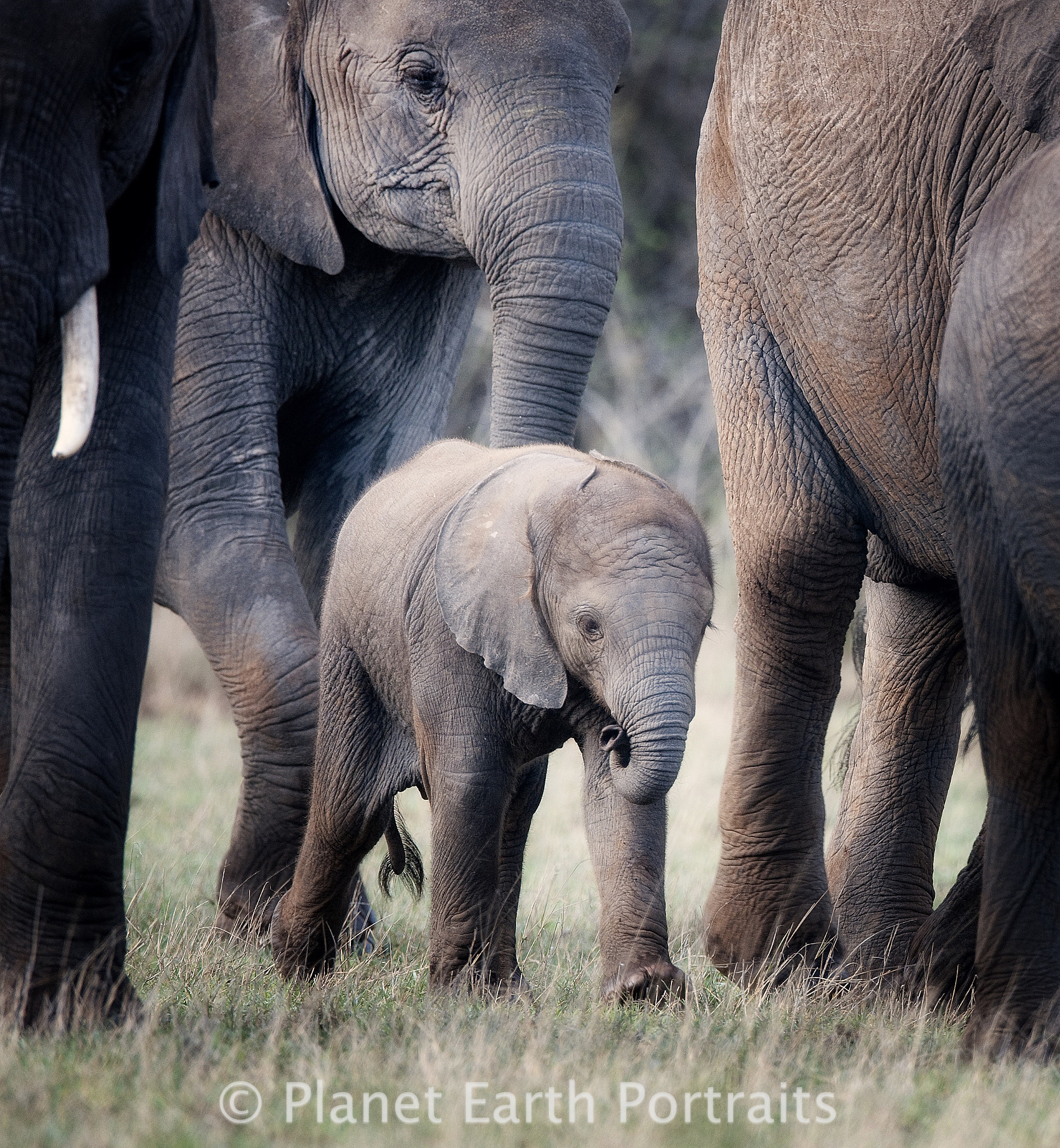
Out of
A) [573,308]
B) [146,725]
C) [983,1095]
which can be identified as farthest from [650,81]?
[983,1095]

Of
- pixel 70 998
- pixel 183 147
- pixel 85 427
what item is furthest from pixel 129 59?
pixel 70 998

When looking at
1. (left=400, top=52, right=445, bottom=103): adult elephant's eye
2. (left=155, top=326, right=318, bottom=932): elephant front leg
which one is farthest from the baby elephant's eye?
(left=400, top=52, right=445, bottom=103): adult elephant's eye

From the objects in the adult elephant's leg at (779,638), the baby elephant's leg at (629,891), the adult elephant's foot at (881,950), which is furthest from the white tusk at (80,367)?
the adult elephant's foot at (881,950)

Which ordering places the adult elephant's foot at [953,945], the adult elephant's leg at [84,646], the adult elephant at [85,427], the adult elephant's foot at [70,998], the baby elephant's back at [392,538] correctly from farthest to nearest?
the baby elephant's back at [392,538] < the adult elephant's foot at [953,945] < the adult elephant's leg at [84,646] < the adult elephant's foot at [70,998] < the adult elephant at [85,427]

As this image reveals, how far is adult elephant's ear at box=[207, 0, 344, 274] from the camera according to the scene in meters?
4.93

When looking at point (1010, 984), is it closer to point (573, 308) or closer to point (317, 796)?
point (317, 796)

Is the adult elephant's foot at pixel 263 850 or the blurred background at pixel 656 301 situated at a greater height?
the blurred background at pixel 656 301

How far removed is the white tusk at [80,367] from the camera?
2.95m

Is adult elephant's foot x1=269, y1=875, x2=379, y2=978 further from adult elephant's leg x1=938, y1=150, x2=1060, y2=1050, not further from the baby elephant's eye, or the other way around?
adult elephant's leg x1=938, y1=150, x2=1060, y2=1050

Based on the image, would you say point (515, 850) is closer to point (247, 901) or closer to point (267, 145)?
point (247, 901)

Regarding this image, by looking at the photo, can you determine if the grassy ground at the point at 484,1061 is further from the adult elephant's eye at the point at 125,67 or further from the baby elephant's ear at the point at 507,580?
the adult elephant's eye at the point at 125,67

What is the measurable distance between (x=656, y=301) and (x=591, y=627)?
1124cm

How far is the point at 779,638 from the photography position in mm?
4484

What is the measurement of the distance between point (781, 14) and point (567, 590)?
1405 mm
